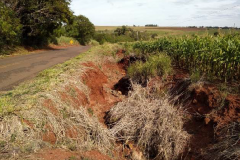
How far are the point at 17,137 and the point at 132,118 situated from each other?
347 cm

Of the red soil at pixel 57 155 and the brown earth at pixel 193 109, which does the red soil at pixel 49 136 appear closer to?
the brown earth at pixel 193 109

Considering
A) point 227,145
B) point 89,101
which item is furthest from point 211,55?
point 89,101

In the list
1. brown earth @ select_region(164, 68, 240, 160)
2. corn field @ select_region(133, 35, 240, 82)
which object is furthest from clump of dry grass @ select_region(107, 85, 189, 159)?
corn field @ select_region(133, 35, 240, 82)

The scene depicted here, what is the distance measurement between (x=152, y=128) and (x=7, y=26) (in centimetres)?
1448

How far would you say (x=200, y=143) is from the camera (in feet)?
17.2

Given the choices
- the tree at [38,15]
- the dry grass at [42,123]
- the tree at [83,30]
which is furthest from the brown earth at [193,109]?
the tree at [83,30]

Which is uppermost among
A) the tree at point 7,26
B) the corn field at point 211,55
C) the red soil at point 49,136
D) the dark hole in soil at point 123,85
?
the tree at point 7,26

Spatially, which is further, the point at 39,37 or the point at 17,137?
the point at 39,37

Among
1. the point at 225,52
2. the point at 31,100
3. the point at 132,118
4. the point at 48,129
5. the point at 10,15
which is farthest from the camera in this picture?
the point at 10,15

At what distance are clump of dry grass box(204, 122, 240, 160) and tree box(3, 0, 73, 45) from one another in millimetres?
19512

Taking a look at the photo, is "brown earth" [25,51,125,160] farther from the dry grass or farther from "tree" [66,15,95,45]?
"tree" [66,15,95,45]

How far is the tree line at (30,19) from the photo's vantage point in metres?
16.1

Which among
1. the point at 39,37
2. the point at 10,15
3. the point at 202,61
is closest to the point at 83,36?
the point at 39,37

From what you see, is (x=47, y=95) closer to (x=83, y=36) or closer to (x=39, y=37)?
(x=39, y=37)
